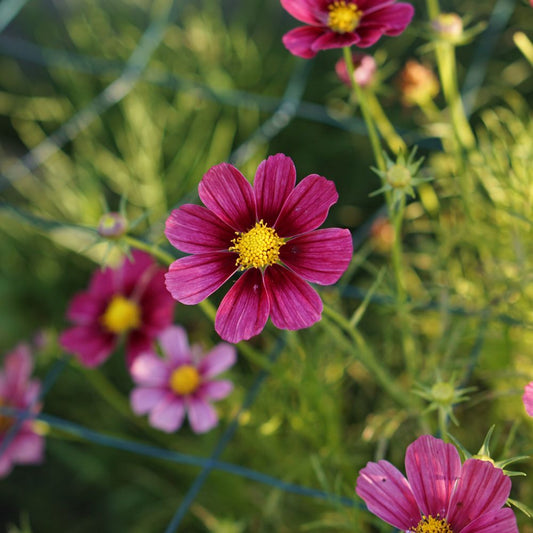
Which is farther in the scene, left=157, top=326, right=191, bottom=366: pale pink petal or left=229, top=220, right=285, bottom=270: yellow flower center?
left=157, top=326, right=191, bottom=366: pale pink petal

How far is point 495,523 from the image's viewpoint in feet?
1.30

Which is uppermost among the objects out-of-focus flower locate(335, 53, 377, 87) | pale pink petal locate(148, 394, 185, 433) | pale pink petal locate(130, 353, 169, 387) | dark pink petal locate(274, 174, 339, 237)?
out-of-focus flower locate(335, 53, 377, 87)

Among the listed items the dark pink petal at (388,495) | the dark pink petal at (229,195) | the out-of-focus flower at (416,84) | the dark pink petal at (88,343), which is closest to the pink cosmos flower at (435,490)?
the dark pink petal at (388,495)

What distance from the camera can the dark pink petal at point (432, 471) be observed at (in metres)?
0.42

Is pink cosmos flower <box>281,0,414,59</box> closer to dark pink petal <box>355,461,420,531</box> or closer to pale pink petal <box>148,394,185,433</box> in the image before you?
dark pink petal <box>355,461,420,531</box>

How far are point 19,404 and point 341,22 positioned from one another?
704 millimetres

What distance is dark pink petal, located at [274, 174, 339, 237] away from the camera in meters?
0.47

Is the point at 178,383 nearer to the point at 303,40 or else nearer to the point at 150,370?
the point at 150,370

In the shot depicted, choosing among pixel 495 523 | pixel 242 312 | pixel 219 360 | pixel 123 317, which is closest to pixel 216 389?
pixel 219 360

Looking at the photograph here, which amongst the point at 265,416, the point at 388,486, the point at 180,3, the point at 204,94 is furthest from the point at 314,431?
the point at 180,3

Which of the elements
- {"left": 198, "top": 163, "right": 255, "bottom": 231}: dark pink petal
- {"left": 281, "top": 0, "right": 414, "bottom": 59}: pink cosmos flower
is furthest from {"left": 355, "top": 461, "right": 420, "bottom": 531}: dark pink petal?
{"left": 281, "top": 0, "right": 414, "bottom": 59}: pink cosmos flower

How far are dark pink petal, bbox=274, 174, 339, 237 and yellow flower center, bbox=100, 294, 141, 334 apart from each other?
0.39 m

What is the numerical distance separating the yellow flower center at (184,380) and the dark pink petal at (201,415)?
16 millimetres

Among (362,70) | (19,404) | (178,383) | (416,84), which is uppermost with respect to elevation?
(416,84)
